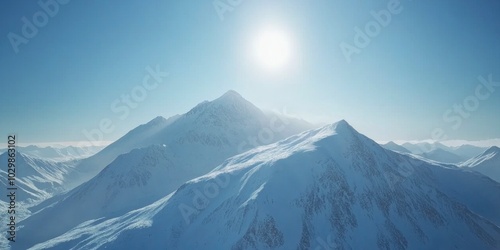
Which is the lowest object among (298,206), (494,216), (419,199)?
(494,216)

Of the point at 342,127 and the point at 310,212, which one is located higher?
the point at 342,127

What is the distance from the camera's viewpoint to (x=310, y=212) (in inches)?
4326

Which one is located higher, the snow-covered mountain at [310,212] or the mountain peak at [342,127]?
the mountain peak at [342,127]

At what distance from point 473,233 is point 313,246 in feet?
282

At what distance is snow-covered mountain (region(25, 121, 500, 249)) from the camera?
105000 mm

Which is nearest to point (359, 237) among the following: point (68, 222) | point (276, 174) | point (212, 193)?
point (276, 174)

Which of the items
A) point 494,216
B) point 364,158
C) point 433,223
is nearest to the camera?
point 433,223

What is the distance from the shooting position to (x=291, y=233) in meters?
103

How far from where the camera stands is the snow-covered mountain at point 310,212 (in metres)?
105

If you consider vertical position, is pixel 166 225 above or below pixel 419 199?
above

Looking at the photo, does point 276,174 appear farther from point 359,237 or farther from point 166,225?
point 166,225

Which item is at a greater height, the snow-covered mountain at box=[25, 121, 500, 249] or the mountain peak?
the mountain peak

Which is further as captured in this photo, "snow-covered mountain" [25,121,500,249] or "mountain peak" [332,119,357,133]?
"mountain peak" [332,119,357,133]

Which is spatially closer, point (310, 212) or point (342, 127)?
point (310, 212)
